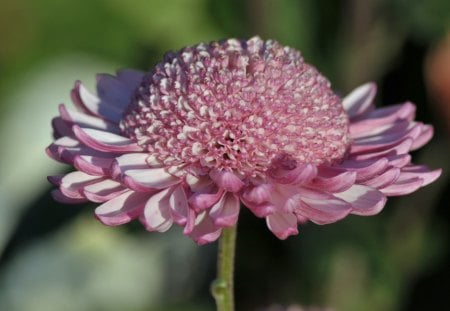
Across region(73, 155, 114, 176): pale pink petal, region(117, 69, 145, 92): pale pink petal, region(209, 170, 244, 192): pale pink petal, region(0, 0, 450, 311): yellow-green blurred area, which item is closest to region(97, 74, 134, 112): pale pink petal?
region(117, 69, 145, 92): pale pink petal

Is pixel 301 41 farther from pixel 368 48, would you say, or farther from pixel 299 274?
pixel 299 274

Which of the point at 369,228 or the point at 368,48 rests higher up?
the point at 368,48

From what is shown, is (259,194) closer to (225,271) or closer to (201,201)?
(201,201)

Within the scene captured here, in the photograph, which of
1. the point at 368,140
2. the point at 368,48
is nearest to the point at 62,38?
the point at 368,48

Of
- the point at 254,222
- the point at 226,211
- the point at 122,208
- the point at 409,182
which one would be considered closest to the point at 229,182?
the point at 226,211

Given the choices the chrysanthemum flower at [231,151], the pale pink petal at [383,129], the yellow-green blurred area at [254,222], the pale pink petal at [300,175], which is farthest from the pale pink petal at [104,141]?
the yellow-green blurred area at [254,222]

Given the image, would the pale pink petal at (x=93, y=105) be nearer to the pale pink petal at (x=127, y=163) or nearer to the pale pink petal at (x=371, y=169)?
the pale pink petal at (x=127, y=163)
